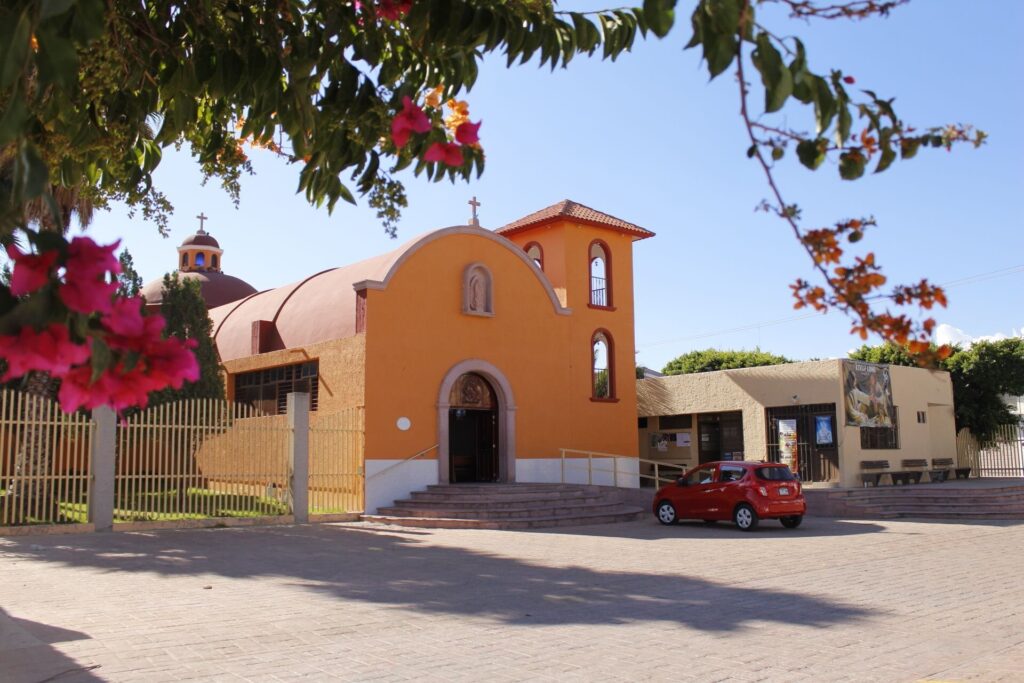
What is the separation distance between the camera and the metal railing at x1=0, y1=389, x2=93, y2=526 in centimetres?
1491

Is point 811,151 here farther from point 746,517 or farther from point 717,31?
point 746,517

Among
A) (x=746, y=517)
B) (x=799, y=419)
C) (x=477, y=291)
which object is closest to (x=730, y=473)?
(x=746, y=517)

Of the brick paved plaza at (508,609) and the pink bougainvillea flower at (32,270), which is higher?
the pink bougainvillea flower at (32,270)

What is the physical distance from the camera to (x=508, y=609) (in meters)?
9.07

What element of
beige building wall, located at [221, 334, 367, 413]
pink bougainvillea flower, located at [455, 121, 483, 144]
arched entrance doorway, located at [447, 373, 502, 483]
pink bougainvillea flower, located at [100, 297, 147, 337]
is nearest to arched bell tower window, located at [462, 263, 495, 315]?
arched entrance doorway, located at [447, 373, 502, 483]

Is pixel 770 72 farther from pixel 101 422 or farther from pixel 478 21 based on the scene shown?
Result: pixel 101 422

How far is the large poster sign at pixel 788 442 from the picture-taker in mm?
27000

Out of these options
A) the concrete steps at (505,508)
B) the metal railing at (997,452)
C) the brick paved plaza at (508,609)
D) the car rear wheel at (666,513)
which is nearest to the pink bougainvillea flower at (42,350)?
the brick paved plaza at (508,609)

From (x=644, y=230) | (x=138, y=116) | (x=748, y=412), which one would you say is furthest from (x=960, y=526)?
(x=138, y=116)

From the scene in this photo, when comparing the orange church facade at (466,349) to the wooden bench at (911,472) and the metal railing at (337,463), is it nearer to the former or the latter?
the metal railing at (337,463)

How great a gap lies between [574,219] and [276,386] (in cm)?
981

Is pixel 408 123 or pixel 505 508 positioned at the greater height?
pixel 408 123

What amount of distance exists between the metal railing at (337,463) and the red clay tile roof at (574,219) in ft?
30.8

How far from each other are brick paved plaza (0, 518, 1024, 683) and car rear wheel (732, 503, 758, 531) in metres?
2.09
